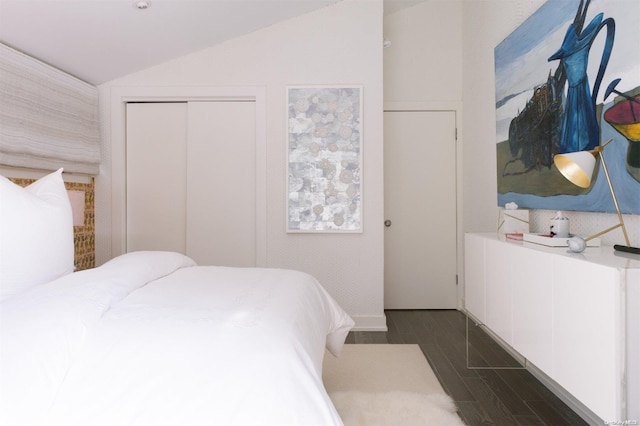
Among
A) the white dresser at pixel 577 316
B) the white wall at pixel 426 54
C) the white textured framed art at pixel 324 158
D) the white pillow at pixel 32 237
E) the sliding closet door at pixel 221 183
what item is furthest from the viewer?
the white wall at pixel 426 54

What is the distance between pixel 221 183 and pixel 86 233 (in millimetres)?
1181

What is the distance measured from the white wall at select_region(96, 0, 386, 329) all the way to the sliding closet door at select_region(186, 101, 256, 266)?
7.1 inches

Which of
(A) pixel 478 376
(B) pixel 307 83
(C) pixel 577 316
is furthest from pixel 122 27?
(A) pixel 478 376

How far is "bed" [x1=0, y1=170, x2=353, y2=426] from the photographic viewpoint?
1108mm

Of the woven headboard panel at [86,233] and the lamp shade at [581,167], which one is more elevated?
the lamp shade at [581,167]

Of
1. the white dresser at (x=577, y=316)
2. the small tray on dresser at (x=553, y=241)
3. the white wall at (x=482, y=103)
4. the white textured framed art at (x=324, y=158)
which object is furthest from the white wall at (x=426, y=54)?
the small tray on dresser at (x=553, y=241)

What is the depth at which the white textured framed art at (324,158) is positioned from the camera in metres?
3.58

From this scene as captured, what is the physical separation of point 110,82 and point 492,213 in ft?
11.1

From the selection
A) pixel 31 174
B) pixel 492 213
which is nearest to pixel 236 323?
pixel 31 174

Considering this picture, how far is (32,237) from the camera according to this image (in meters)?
1.55

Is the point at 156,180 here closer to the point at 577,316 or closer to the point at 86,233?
the point at 86,233

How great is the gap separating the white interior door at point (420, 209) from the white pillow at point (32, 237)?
3040 mm

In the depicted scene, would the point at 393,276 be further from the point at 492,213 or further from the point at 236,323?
the point at 236,323

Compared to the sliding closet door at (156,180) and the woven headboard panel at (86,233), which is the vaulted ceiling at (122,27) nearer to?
the sliding closet door at (156,180)
